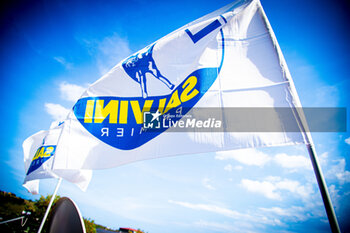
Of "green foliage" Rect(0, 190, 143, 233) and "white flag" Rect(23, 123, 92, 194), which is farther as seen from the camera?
"green foliage" Rect(0, 190, 143, 233)

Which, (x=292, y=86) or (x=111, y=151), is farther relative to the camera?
(x=111, y=151)

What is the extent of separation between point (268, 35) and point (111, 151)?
394cm

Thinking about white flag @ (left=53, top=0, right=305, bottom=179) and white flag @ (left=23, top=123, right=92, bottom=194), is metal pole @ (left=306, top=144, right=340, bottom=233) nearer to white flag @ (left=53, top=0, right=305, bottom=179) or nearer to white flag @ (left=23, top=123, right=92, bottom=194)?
white flag @ (left=53, top=0, right=305, bottom=179)

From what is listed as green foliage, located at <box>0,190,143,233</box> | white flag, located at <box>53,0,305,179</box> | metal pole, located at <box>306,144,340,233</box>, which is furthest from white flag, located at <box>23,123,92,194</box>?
metal pole, located at <box>306,144,340,233</box>

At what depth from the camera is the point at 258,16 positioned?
352 cm

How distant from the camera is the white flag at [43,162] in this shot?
508 cm

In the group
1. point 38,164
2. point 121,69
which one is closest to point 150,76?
point 121,69

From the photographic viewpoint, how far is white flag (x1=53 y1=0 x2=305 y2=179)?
312 cm

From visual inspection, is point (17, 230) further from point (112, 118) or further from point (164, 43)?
point (164, 43)

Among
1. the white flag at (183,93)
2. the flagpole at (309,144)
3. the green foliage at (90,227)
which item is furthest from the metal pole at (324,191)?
the green foliage at (90,227)

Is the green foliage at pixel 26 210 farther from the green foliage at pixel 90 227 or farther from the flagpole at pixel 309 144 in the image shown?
the flagpole at pixel 309 144

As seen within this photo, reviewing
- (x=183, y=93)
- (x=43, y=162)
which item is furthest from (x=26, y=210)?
(x=183, y=93)

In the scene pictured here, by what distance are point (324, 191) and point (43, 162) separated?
8.59m

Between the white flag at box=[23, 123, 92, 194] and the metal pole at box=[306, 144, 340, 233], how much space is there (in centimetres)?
488
